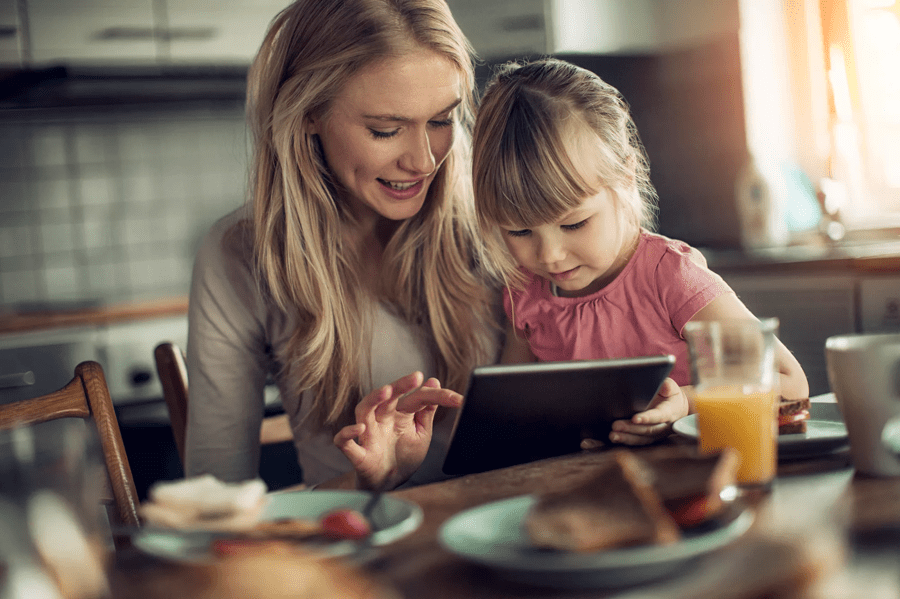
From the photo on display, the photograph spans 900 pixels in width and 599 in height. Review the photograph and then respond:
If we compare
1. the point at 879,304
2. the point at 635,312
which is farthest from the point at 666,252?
the point at 879,304

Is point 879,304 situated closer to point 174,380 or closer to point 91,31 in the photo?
point 174,380

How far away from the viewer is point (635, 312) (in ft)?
4.95

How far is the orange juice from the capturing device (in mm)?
832

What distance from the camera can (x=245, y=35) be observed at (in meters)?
3.30

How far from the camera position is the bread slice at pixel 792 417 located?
3.23 feet

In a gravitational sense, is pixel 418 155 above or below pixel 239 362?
above

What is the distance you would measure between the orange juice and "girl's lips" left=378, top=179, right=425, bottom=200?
748mm

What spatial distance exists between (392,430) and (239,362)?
1.58ft

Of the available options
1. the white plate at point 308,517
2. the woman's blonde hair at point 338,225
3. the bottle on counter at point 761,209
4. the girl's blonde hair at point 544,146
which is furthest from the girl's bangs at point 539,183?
the bottle on counter at point 761,209

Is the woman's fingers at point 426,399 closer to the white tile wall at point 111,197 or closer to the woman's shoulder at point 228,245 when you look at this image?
the woman's shoulder at point 228,245

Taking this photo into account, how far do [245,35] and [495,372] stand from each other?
2657 millimetres

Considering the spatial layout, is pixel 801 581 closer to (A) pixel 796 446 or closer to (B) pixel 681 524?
(B) pixel 681 524

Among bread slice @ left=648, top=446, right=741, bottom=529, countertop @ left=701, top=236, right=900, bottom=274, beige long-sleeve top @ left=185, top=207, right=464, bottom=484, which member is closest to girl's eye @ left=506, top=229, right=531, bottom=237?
beige long-sleeve top @ left=185, top=207, right=464, bottom=484

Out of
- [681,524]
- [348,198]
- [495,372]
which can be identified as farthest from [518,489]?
[348,198]
